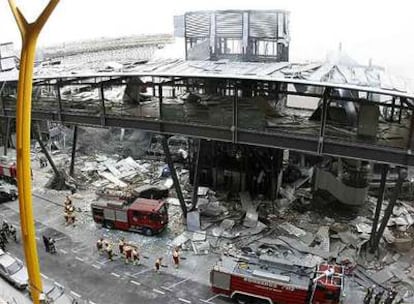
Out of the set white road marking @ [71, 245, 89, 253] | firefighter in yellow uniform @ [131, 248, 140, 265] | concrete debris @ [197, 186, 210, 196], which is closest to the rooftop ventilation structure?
concrete debris @ [197, 186, 210, 196]

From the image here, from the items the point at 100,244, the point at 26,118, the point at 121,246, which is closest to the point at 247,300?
the point at 121,246

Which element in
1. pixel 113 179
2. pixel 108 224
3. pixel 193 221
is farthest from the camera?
pixel 113 179

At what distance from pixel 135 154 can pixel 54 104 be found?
9.86 m

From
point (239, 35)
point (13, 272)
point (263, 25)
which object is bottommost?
point (13, 272)

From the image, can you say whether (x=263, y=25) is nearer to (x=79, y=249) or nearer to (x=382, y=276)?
(x=382, y=276)

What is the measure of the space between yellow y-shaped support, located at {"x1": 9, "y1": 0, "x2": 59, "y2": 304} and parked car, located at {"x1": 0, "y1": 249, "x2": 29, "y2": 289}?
16.1 ft

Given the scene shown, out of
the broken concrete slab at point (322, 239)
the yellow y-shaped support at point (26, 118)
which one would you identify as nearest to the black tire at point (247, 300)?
the broken concrete slab at point (322, 239)

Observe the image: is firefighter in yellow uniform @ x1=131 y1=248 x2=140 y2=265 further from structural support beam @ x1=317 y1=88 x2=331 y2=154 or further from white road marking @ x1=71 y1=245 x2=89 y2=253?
structural support beam @ x1=317 y1=88 x2=331 y2=154

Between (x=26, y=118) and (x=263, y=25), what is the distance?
19.7 meters

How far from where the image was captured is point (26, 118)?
927 centimetres

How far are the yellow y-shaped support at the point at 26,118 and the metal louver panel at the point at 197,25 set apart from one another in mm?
19584

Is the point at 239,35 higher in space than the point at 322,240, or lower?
higher

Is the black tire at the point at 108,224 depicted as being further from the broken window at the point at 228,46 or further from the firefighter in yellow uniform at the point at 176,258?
the broken window at the point at 228,46

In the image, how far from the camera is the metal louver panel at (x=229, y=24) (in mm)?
25986
